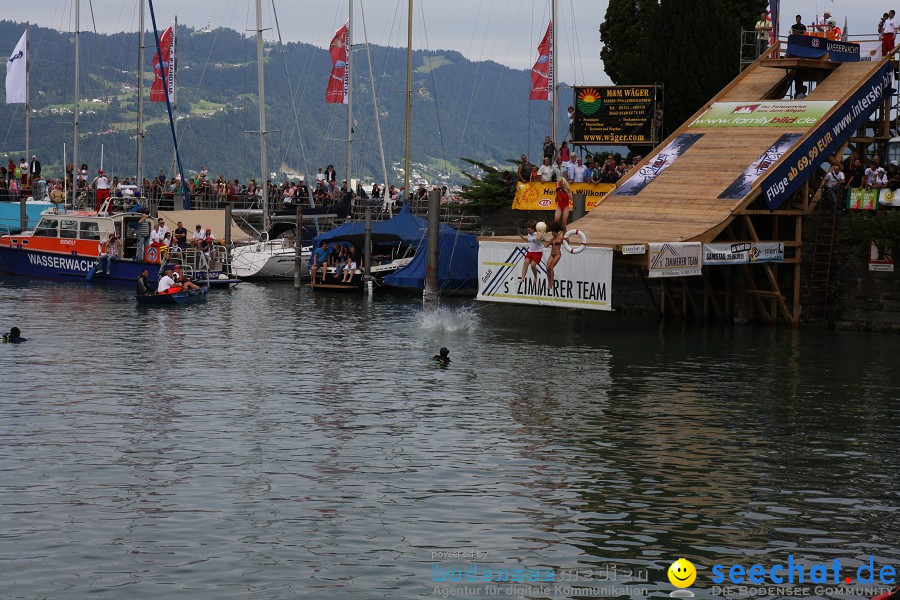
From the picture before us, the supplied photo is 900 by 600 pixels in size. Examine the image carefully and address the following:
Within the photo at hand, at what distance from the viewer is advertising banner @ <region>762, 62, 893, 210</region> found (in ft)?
131

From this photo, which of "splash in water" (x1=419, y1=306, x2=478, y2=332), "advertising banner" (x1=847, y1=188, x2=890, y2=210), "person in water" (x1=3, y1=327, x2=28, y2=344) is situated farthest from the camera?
"advertising banner" (x1=847, y1=188, x2=890, y2=210)

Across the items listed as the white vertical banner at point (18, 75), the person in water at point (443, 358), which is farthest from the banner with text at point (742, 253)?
the white vertical banner at point (18, 75)

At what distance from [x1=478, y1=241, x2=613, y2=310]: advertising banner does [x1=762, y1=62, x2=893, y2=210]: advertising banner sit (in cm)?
686

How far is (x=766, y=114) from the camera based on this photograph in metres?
43.4

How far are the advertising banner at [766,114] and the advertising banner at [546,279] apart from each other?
10.1 metres

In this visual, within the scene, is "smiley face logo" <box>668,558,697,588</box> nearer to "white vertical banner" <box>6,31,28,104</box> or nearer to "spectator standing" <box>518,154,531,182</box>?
"spectator standing" <box>518,154,531,182</box>

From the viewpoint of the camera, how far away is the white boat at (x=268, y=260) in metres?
57.8

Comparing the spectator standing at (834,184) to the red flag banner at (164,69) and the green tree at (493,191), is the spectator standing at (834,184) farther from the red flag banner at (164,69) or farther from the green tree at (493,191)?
the red flag banner at (164,69)

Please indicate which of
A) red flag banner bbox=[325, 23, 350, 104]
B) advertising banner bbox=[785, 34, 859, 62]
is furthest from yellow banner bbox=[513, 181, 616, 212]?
red flag banner bbox=[325, 23, 350, 104]

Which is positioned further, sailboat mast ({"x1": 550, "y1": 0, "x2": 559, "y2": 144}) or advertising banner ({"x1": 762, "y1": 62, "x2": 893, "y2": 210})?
sailboat mast ({"x1": 550, "y1": 0, "x2": 559, "y2": 144})

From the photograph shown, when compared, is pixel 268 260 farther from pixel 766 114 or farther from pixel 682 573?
pixel 682 573

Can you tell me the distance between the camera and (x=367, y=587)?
1429 centimetres

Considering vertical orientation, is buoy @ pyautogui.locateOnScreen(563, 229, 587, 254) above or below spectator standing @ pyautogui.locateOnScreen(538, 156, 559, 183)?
below

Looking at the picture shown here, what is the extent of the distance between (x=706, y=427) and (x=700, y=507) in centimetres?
640
